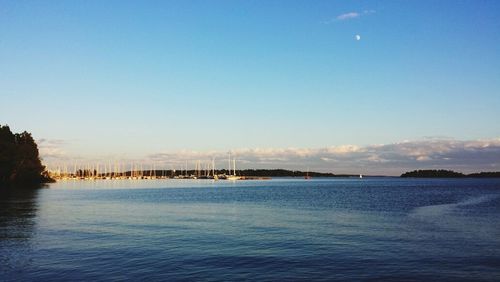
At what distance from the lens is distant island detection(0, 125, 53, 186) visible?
145750mm

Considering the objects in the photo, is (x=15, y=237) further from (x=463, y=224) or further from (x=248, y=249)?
(x=463, y=224)

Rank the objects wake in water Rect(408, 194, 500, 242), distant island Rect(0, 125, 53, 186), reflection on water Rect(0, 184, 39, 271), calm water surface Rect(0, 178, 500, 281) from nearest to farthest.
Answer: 1. calm water surface Rect(0, 178, 500, 281)
2. reflection on water Rect(0, 184, 39, 271)
3. wake in water Rect(408, 194, 500, 242)
4. distant island Rect(0, 125, 53, 186)

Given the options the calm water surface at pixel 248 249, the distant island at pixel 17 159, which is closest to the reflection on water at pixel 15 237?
the calm water surface at pixel 248 249

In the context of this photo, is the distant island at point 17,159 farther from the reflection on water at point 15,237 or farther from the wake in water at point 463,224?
the wake in water at point 463,224

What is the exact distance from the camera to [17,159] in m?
150

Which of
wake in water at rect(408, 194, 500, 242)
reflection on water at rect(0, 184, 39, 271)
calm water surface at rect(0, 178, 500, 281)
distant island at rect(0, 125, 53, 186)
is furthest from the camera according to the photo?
distant island at rect(0, 125, 53, 186)

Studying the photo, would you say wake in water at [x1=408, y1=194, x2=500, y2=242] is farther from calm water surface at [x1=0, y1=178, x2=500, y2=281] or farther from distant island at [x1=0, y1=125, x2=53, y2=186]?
distant island at [x1=0, y1=125, x2=53, y2=186]

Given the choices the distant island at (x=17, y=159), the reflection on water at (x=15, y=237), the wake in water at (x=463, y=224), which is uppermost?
the distant island at (x=17, y=159)

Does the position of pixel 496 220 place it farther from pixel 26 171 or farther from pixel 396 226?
pixel 26 171

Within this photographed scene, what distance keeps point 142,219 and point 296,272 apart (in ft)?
117

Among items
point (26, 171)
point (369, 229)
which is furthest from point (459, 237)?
point (26, 171)

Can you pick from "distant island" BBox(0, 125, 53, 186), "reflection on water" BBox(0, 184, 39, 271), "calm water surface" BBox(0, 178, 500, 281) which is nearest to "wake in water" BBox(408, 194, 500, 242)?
"calm water surface" BBox(0, 178, 500, 281)

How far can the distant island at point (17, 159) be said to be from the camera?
145750 millimetres

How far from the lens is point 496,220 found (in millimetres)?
57156
